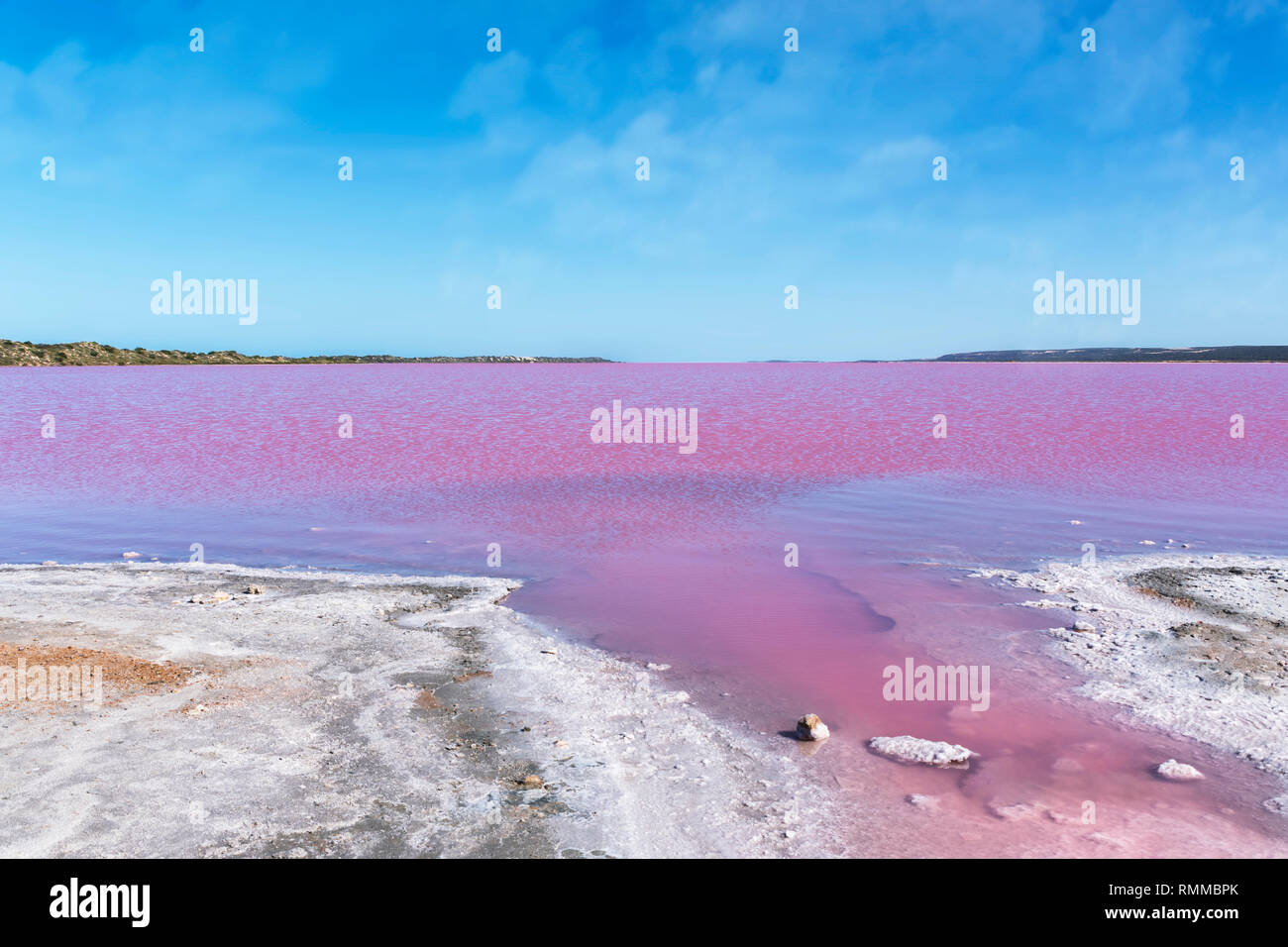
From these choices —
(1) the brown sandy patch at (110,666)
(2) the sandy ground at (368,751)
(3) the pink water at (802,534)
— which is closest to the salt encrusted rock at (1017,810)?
(3) the pink water at (802,534)

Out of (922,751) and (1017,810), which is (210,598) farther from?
(1017,810)

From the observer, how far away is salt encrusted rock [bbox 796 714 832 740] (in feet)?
24.6

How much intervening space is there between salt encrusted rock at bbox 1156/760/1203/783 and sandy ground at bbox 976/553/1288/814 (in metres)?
0.52

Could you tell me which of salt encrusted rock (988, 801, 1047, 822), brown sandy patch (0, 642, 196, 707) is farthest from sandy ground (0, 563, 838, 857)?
salt encrusted rock (988, 801, 1047, 822)

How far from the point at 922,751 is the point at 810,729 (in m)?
0.98

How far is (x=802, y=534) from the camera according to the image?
16.5 meters

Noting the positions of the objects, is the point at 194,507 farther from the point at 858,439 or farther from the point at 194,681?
the point at 858,439

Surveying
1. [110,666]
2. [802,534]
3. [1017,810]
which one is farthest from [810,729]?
[802,534]

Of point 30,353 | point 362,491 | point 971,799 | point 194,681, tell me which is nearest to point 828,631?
point 971,799

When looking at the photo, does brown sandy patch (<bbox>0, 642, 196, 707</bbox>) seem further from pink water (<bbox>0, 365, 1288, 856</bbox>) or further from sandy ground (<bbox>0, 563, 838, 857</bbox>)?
pink water (<bbox>0, 365, 1288, 856</bbox>)

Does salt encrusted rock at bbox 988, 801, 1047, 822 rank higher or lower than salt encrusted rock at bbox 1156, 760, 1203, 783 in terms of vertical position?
lower
